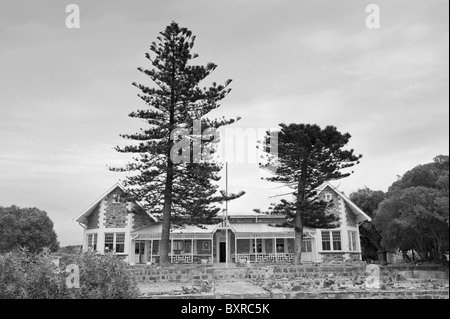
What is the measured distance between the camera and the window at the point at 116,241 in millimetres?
24141

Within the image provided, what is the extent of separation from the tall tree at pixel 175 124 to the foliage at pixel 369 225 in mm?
16729

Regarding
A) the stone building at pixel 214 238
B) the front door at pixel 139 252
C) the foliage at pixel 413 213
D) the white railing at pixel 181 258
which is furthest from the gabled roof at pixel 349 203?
the front door at pixel 139 252

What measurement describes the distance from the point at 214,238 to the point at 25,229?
13.1 m

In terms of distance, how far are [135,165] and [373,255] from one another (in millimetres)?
22488

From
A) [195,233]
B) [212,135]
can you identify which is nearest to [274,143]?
[212,135]

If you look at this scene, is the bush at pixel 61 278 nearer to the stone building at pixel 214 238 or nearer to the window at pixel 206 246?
the stone building at pixel 214 238

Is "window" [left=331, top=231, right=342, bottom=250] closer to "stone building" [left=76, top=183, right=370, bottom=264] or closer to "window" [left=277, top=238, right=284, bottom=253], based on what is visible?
"stone building" [left=76, top=183, right=370, bottom=264]

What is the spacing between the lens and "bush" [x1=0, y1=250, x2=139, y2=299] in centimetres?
707

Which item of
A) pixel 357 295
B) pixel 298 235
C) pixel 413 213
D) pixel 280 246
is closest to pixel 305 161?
pixel 298 235

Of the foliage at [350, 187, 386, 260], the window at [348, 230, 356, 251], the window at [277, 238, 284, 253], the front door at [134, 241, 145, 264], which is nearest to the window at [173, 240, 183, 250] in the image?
the front door at [134, 241, 145, 264]

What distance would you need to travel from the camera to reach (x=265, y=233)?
79.1 ft

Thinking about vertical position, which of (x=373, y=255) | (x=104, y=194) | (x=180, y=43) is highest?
(x=180, y=43)

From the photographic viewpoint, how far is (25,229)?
27.2m

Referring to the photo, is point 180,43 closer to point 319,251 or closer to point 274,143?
point 274,143
